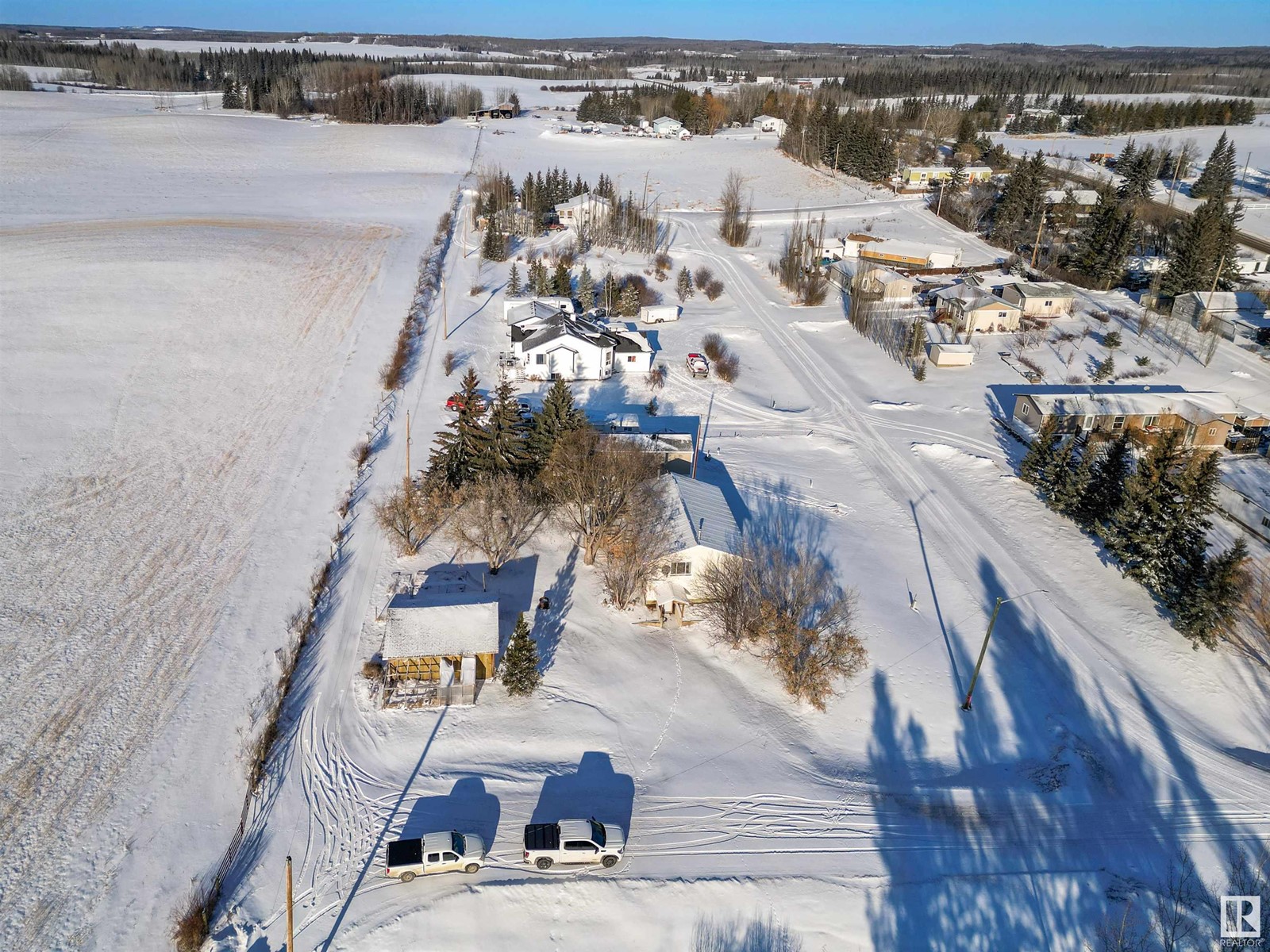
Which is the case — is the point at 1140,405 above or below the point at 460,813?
above

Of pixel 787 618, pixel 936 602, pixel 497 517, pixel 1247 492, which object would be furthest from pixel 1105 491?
pixel 497 517

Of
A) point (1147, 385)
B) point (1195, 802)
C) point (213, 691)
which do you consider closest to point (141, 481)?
point (213, 691)

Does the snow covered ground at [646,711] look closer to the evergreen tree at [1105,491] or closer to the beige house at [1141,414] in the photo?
the evergreen tree at [1105,491]

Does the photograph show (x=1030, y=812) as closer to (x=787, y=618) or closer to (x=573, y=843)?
(x=787, y=618)

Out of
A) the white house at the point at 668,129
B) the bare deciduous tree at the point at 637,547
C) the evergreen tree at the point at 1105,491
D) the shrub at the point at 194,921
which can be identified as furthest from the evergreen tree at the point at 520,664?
the white house at the point at 668,129

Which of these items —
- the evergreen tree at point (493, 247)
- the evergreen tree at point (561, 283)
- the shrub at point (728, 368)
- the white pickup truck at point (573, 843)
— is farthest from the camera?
the evergreen tree at point (493, 247)

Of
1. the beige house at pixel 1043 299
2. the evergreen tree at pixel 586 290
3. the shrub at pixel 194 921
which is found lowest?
the shrub at pixel 194 921

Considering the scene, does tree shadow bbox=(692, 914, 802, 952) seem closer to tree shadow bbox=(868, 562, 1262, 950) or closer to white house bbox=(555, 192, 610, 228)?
tree shadow bbox=(868, 562, 1262, 950)
